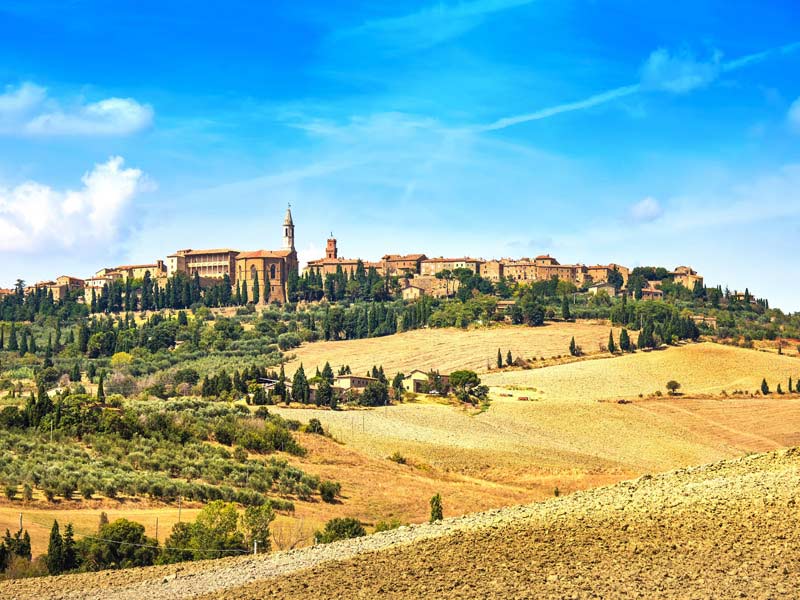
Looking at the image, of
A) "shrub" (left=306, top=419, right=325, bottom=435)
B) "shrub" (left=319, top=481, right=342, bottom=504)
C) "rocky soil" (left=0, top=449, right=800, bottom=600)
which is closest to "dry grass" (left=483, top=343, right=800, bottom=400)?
"shrub" (left=306, top=419, right=325, bottom=435)

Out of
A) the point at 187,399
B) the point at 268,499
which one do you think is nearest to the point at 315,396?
the point at 187,399

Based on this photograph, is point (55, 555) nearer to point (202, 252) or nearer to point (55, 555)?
point (55, 555)

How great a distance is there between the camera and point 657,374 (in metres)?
85.6

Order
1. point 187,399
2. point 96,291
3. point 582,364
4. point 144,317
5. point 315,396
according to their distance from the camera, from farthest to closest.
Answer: point 96,291 < point 144,317 < point 582,364 < point 315,396 < point 187,399

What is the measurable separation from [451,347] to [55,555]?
7886 centimetres

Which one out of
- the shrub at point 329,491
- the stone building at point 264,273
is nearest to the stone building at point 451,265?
the stone building at point 264,273

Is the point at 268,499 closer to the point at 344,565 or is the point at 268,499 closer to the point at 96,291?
the point at 344,565

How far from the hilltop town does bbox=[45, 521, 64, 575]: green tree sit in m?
110

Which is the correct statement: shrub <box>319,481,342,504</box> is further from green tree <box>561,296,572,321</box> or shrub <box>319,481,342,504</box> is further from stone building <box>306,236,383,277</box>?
stone building <box>306,236,383,277</box>

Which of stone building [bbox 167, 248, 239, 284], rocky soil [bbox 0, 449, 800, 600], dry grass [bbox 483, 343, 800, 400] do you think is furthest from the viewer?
stone building [bbox 167, 248, 239, 284]

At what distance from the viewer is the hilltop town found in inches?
5522

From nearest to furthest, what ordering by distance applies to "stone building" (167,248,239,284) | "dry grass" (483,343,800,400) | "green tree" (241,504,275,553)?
"green tree" (241,504,275,553) < "dry grass" (483,343,800,400) < "stone building" (167,248,239,284)

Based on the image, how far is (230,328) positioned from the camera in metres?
112

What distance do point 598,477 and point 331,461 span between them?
13.6m
